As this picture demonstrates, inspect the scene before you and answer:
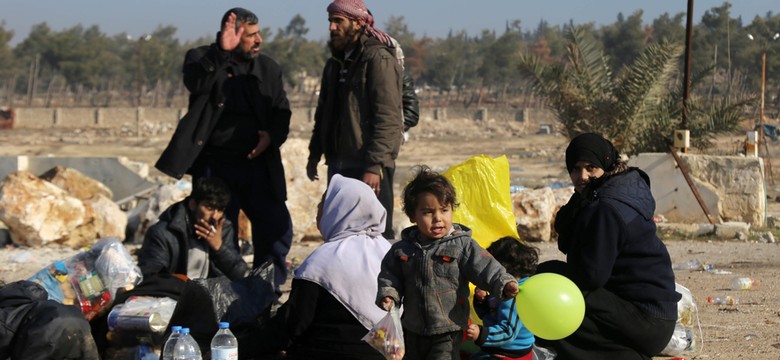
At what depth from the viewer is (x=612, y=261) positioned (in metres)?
4.27

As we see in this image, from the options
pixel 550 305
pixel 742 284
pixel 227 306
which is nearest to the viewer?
pixel 550 305

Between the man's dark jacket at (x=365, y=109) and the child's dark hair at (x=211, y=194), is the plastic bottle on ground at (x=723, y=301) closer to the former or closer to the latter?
the man's dark jacket at (x=365, y=109)

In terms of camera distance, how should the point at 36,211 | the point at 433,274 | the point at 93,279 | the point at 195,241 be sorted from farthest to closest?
the point at 36,211
the point at 195,241
the point at 93,279
the point at 433,274

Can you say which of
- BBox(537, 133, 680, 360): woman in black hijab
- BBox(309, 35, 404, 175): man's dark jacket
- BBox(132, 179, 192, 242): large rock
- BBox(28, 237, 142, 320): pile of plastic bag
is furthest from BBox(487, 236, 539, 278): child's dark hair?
BBox(132, 179, 192, 242): large rock

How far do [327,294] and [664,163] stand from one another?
23.2 ft

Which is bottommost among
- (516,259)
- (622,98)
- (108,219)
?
(108,219)

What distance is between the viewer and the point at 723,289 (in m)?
7.13

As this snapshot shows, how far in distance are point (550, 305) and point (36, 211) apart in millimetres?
6695

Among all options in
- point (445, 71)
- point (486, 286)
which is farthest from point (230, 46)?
point (445, 71)

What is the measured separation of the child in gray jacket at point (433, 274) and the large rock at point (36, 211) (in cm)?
617

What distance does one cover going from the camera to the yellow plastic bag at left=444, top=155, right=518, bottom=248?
589 centimetres

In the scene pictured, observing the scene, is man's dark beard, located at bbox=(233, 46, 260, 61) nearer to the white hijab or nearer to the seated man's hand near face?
the seated man's hand near face

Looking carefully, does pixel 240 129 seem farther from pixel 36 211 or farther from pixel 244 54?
pixel 36 211

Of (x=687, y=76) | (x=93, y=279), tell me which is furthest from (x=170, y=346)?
(x=687, y=76)
